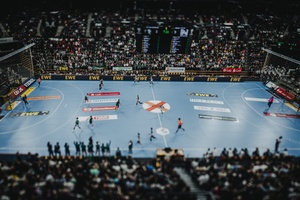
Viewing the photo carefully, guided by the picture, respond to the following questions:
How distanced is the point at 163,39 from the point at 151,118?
372 inches

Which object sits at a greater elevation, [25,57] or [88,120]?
[25,57]

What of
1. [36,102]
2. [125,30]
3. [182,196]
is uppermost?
[125,30]

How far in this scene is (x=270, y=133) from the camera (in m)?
23.2

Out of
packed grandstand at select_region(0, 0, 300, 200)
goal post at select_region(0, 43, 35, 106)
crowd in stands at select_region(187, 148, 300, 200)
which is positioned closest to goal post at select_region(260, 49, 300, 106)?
packed grandstand at select_region(0, 0, 300, 200)

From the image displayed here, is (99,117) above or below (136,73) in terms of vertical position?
below

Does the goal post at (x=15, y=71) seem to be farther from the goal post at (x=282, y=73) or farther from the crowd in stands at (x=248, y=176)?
the goal post at (x=282, y=73)

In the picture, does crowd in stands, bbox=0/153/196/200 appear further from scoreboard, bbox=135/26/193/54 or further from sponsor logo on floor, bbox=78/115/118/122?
A: scoreboard, bbox=135/26/193/54

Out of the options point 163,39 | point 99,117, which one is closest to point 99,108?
point 99,117

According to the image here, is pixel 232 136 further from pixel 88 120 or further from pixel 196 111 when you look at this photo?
pixel 88 120

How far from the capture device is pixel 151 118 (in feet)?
82.5

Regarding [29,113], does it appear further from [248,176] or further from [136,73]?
[248,176]

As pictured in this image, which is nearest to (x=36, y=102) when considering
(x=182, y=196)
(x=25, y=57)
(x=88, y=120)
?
(x=88, y=120)

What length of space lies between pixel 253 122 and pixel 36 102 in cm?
2435

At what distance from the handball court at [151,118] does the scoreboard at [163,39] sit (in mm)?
6013
